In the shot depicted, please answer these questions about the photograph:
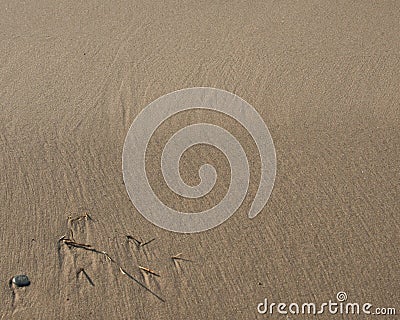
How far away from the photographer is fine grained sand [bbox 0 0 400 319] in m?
2.82

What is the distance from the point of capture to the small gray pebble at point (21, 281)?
2.77 m

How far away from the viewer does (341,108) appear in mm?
3617
